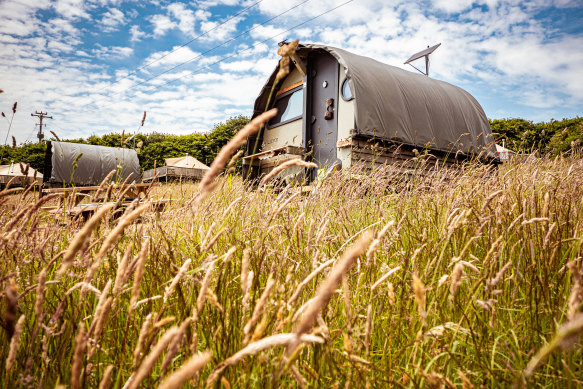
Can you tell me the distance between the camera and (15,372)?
116 cm

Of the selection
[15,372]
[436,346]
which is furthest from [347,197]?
[15,372]

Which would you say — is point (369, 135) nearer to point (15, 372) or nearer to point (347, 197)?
point (347, 197)

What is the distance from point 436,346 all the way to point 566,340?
911mm

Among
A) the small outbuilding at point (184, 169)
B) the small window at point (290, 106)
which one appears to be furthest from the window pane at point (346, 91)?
the small outbuilding at point (184, 169)

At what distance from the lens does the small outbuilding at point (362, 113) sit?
820 centimetres

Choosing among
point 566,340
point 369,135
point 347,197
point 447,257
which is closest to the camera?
point 566,340

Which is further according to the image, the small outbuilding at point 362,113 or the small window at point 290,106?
the small window at point 290,106

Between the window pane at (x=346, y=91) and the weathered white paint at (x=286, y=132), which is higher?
the window pane at (x=346, y=91)

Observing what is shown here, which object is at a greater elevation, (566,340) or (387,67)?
(387,67)

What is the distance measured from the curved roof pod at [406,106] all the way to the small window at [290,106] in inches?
27.2

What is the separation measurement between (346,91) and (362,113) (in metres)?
1.00

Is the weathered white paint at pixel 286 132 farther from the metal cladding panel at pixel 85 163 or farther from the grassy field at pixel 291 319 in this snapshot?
the metal cladding panel at pixel 85 163

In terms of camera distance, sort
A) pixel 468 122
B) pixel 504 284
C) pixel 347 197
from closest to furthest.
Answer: pixel 504 284, pixel 347 197, pixel 468 122

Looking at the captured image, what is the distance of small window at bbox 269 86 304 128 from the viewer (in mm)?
10438
